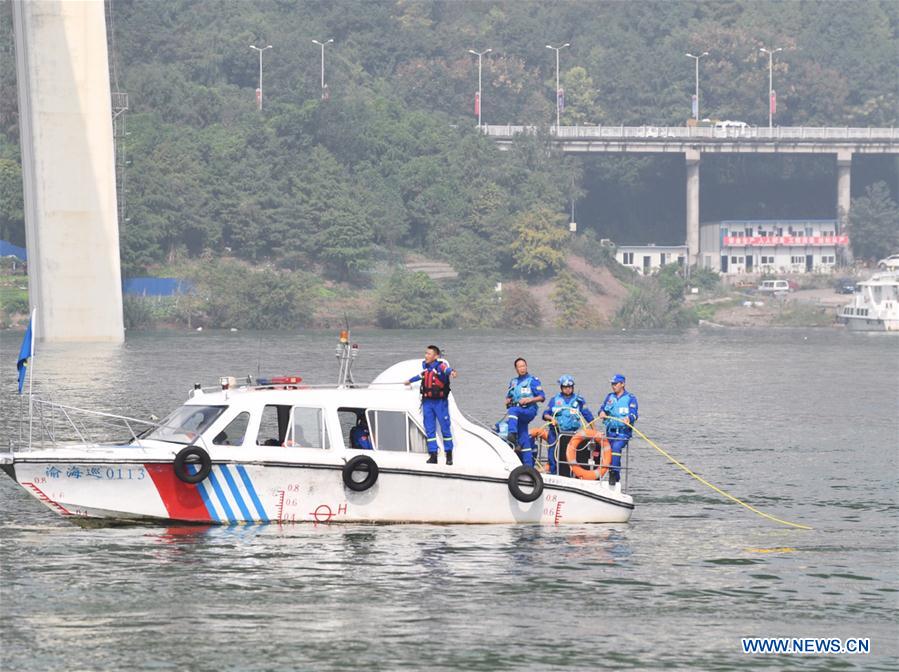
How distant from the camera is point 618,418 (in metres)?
31.9

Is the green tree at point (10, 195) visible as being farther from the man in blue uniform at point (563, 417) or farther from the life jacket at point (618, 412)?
the life jacket at point (618, 412)

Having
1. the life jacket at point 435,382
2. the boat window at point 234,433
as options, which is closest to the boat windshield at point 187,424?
the boat window at point 234,433

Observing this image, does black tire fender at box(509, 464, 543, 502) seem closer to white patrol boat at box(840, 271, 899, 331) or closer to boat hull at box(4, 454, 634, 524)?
boat hull at box(4, 454, 634, 524)

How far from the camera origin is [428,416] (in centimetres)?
3022

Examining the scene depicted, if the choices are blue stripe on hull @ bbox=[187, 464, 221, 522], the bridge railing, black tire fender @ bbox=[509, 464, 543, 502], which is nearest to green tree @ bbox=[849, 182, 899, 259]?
the bridge railing

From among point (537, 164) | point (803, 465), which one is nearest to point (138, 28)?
point (537, 164)

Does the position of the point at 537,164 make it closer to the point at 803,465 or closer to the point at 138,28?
the point at 138,28

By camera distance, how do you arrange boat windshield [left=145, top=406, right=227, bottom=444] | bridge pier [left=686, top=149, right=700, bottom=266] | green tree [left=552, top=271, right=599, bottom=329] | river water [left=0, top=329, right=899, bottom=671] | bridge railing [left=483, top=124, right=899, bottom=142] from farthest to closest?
bridge pier [left=686, top=149, right=700, bottom=266], bridge railing [left=483, top=124, right=899, bottom=142], green tree [left=552, top=271, right=599, bottom=329], boat windshield [left=145, top=406, right=227, bottom=444], river water [left=0, top=329, right=899, bottom=671]

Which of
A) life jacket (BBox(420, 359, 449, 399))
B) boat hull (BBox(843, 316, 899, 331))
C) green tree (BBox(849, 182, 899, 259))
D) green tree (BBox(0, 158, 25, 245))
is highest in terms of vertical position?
green tree (BBox(0, 158, 25, 245))

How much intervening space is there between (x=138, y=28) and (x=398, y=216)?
36.9m

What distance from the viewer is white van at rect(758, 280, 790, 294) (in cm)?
17975

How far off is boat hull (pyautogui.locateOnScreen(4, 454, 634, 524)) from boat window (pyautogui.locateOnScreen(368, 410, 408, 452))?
0.48 m

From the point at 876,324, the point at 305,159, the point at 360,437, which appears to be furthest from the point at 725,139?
the point at 360,437

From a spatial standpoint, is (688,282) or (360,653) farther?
(688,282)
